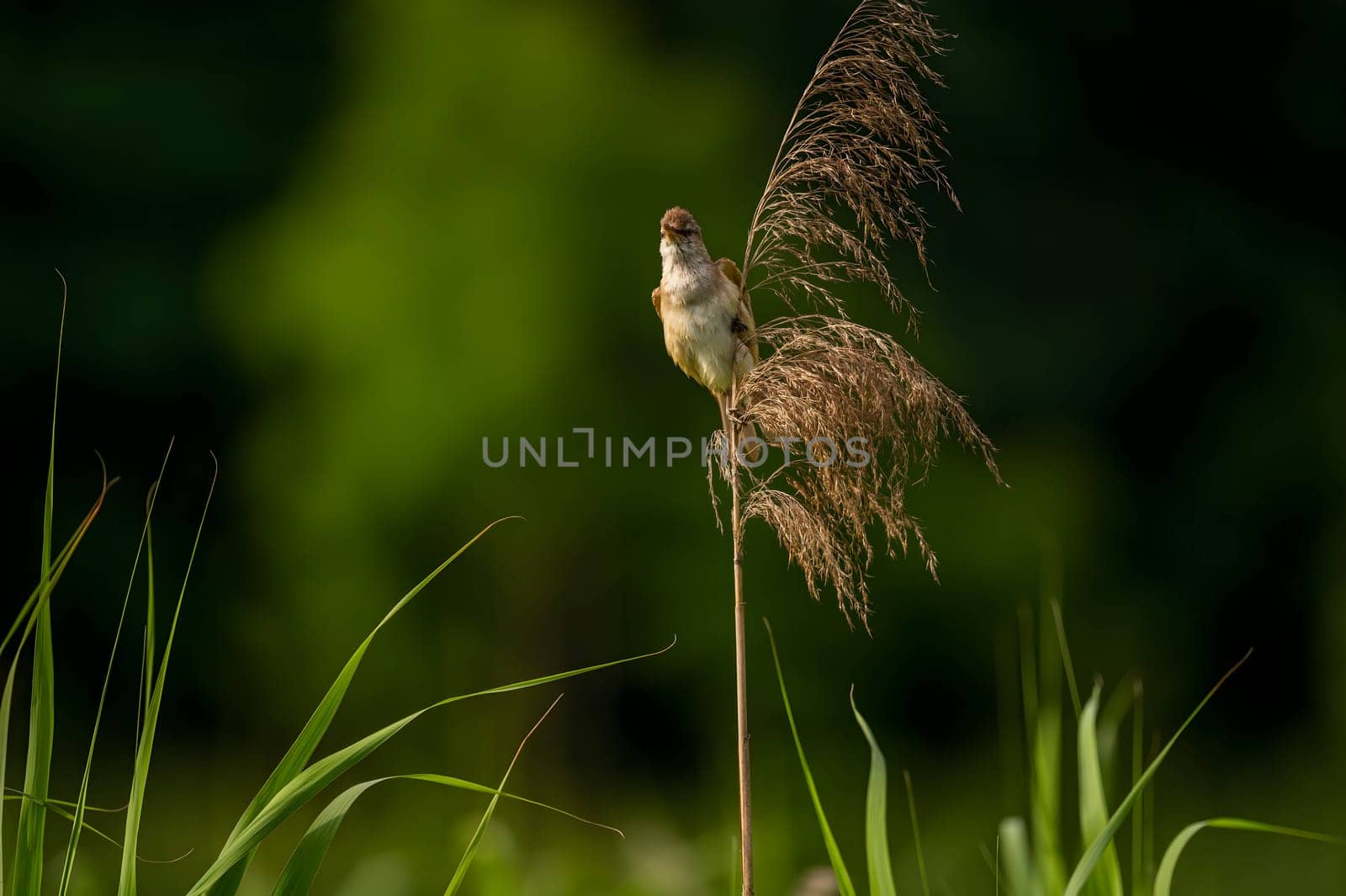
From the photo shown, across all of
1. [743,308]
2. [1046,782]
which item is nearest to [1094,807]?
[1046,782]

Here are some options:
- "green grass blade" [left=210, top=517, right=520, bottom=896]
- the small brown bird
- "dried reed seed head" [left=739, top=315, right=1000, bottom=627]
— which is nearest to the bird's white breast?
the small brown bird

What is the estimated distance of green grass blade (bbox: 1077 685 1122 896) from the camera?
1196mm

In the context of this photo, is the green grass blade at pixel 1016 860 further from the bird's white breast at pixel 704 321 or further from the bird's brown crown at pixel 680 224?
the bird's brown crown at pixel 680 224

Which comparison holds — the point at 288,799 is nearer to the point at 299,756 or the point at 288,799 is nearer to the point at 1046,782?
the point at 299,756

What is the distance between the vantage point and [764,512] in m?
1.31

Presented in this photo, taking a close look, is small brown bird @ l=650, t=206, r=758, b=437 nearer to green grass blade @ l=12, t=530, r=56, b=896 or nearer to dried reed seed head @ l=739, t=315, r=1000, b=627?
dried reed seed head @ l=739, t=315, r=1000, b=627

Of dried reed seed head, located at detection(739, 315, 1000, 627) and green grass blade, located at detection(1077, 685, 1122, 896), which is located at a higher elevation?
dried reed seed head, located at detection(739, 315, 1000, 627)

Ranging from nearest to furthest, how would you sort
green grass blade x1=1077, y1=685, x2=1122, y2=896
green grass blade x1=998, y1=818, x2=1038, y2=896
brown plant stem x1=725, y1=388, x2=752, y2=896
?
brown plant stem x1=725, y1=388, x2=752, y2=896 < green grass blade x1=1077, y1=685, x2=1122, y2=896 < green grass blade x1=998, y1=818, x2=1038, y2=896

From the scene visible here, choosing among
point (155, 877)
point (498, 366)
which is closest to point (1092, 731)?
point (498, 366)

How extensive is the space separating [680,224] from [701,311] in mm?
141

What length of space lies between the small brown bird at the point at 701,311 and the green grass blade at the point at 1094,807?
2.41ft

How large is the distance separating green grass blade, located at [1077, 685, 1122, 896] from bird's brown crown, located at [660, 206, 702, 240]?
2.97 feet

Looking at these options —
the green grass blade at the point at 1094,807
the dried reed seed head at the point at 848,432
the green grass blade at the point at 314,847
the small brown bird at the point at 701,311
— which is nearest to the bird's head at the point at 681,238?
the small brown bird at the point at 701,311


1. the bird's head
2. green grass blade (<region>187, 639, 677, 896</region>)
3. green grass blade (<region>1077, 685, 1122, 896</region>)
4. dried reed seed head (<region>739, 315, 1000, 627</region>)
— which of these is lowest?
green grass blade (<region>1077, 685, 1122, 896</region>)
